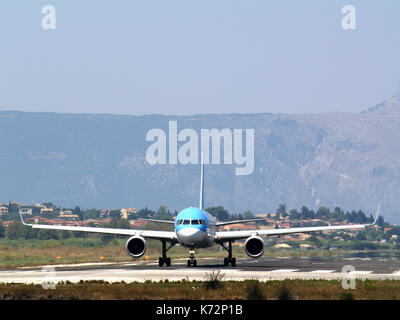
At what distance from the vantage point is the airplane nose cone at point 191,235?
53562 mm

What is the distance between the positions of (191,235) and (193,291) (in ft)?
70.0

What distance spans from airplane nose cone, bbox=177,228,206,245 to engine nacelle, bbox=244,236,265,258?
343 centimetres

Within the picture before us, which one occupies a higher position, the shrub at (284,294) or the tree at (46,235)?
the tree at (46,235)

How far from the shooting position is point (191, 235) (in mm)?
53531

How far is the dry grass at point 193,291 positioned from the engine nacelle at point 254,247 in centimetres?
1931

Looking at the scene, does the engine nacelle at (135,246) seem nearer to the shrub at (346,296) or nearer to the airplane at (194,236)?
the airplane at (194,236)

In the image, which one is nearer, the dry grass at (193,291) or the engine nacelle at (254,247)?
the dry grass at (193,291)

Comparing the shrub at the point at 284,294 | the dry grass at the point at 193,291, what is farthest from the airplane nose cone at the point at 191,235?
the shrub at the point at 284,294

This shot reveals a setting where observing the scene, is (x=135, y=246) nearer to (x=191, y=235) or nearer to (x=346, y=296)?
(x=191, y=235)

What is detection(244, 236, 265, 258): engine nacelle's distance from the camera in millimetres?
55906

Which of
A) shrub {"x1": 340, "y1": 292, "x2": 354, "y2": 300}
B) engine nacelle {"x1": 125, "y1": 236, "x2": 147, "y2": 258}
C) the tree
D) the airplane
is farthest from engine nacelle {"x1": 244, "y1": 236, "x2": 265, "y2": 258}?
the tree
